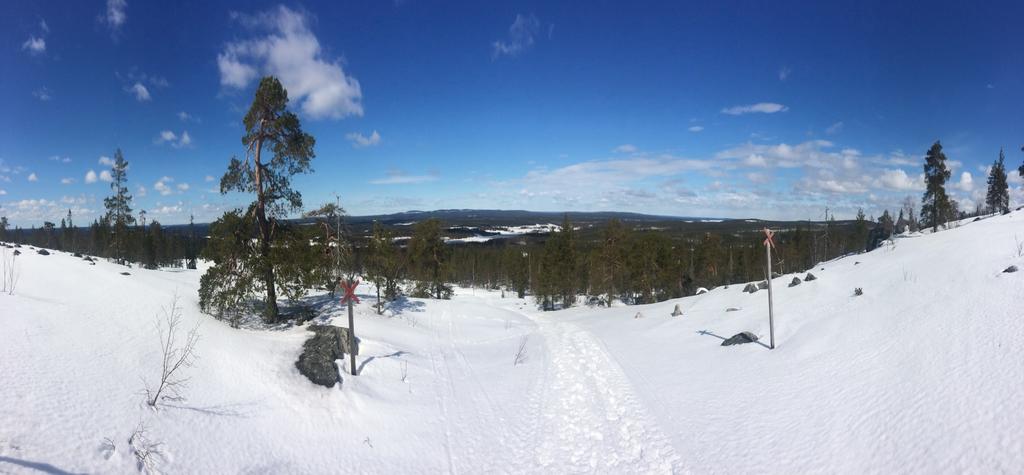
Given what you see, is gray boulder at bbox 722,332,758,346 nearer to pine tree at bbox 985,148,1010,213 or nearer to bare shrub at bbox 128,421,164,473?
bare shrub at bbox 128,421,164,473

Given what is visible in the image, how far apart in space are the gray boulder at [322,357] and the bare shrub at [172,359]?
7.11 ft

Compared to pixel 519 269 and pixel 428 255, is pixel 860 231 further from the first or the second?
pixel 428 255

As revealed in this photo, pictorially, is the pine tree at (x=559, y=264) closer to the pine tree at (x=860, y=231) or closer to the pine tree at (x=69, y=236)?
the pine tree at (x=860, y=231)

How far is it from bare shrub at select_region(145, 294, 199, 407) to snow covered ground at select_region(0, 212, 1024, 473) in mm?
170

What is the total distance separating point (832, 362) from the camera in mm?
10086

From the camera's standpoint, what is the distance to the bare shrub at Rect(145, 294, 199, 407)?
6.77m

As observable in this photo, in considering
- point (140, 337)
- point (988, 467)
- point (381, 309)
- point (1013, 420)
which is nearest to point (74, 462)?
point (140, 337)

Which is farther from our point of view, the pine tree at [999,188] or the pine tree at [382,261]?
the pine tree at [999,188]

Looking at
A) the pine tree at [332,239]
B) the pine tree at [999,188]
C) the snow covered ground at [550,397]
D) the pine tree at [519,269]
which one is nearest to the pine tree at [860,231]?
the pine tree at [999,188]

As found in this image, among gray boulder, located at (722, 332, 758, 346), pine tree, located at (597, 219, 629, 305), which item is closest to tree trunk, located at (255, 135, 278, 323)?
gray boulder, located at (722, 332, 758, 346)

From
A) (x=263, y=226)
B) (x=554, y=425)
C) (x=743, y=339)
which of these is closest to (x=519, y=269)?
(x=263, y=226)

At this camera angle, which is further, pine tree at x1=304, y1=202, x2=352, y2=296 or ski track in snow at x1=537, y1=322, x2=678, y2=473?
pine tree at x1=304, y1=202, x2=352, y2=296

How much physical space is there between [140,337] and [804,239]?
85.2 meters

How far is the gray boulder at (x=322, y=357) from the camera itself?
9.79 metres
